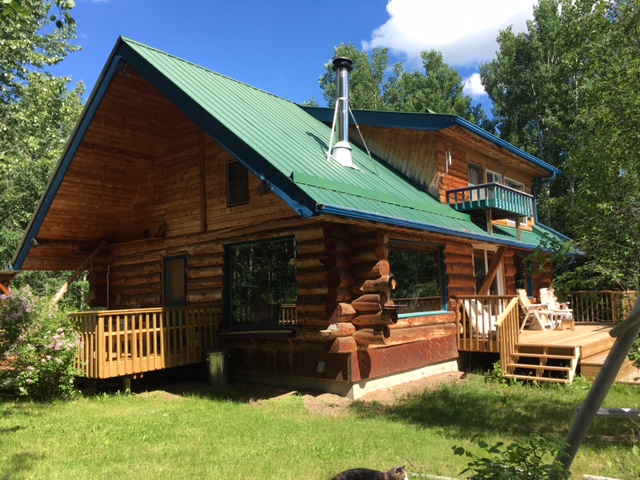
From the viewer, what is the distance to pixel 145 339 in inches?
425

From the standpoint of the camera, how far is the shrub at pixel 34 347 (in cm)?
879

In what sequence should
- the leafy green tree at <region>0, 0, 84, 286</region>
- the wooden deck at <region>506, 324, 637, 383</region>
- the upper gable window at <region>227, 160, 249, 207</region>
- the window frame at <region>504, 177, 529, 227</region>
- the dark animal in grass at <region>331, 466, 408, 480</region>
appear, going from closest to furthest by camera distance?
the dark animal in grass at <region>331, 466, 408, 480</region> → the wooden deck at <region>506, 324, 637, 383</region> → the upper gable window at <region>227, 160, 249, 207</region> → the window frame at <region>504, 177, 529, 227</region> → the leafy green tree at <region>0, 0, 84, 286</region>

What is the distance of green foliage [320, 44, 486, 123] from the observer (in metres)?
35.4

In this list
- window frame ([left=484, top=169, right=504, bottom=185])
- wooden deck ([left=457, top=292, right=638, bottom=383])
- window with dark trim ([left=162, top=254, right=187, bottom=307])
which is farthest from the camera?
window frame ([left=484, top=169, right=504, bottom=185])

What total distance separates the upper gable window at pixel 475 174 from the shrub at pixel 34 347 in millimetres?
11336

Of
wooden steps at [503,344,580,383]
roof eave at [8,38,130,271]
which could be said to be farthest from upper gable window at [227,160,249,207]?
wooden steps at [503,344,580,383]

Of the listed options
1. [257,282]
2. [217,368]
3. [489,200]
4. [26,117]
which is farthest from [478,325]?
[26,117]

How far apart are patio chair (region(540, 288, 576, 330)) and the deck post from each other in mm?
12332

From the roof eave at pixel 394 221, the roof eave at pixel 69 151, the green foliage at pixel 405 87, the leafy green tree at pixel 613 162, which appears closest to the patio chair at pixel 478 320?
the roof eave at pixel 394 221

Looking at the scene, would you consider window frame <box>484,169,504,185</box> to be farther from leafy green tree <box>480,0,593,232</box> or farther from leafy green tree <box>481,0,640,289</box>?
leafy green tree <box>480,0,593,232</box>

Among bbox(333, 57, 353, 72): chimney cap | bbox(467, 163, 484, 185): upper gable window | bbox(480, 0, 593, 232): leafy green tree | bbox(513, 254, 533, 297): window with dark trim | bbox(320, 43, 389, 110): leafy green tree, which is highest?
bbox(320, 43, 389, 110): leafy green tree

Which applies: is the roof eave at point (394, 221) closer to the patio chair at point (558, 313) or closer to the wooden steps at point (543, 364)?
the wooden steps at point (543, 364)

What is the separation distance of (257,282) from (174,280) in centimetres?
230

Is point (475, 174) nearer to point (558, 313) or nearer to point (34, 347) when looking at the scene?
point (558, 313)
